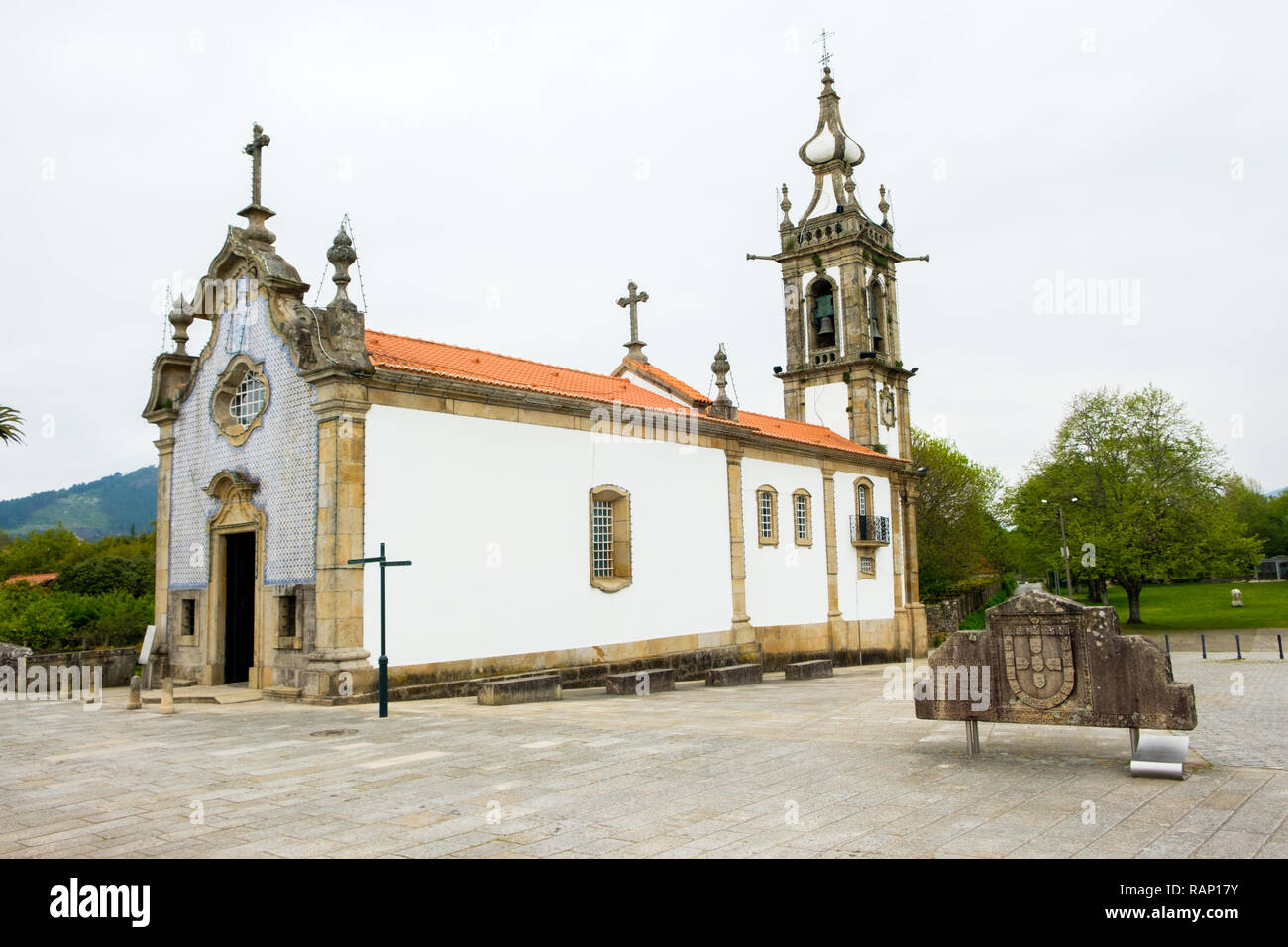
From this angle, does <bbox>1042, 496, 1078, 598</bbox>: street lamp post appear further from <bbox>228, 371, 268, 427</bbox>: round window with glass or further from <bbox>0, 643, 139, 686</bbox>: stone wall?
<bbox>0, 643, 139, 686</bbox>: stone wall

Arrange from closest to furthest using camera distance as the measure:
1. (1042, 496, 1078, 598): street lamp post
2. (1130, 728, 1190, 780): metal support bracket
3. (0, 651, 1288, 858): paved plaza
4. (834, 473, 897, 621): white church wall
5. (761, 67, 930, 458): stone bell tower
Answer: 1. (0, 651, 1288, 858): paved plaza
2. (1130, 728, 1190, 780): metal support bracket
3. (834, 473, 897, 621): white church wall
4. (761, 67, 930, 458): stone bell tower
5. (1042, 496, 1078, 598): street lamp post

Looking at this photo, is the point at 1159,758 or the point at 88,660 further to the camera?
the point at 88,660

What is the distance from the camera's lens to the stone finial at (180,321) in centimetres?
1923

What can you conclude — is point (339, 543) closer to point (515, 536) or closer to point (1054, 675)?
point (515, 536)

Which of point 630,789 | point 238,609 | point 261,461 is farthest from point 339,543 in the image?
point 630,789

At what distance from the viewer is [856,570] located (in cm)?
2817

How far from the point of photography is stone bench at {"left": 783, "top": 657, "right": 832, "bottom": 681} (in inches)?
798

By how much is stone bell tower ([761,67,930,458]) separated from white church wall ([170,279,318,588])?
20683 millimetres

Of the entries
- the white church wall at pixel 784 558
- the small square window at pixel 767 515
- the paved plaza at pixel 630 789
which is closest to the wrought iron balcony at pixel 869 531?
the white church wall at pixel 784 558

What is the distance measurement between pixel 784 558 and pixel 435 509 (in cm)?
1205

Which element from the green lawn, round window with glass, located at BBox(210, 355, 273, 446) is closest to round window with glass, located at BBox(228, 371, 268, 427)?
round window with glass, located at BBox(210, 355, 273, 446)

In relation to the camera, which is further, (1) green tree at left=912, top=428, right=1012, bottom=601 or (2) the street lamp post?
(1) green tree at left=912, top=428, right=1012, bottom=601

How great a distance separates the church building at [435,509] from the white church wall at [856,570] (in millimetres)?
1699
